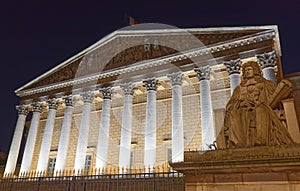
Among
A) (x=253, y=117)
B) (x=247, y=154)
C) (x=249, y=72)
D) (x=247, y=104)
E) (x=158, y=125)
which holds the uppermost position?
(x=158, y=125)

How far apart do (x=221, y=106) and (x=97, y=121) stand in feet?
36.5

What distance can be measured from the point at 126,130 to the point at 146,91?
13.0 ft

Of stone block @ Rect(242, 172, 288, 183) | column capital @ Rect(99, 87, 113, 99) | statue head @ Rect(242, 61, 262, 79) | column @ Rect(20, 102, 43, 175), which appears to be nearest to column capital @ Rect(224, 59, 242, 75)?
column capital @ Rect(99, 87, 113, 99)

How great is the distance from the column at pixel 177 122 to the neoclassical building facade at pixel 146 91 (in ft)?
0.19

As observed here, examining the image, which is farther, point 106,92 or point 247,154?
point 106,92

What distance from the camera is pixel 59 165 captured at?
17.2m

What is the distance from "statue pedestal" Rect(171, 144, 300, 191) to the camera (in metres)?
3.47

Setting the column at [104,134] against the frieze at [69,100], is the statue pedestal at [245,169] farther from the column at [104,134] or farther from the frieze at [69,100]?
the frieze at [69,100]

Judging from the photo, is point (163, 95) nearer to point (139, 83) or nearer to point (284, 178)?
point (139, 83)

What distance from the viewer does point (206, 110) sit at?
14227mm

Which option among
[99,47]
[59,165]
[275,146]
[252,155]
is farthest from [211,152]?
[99,47]

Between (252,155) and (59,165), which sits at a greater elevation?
(59,165)

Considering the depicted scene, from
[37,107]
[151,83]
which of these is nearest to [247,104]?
[151,83]

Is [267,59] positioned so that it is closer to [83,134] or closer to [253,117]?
[253,117]
